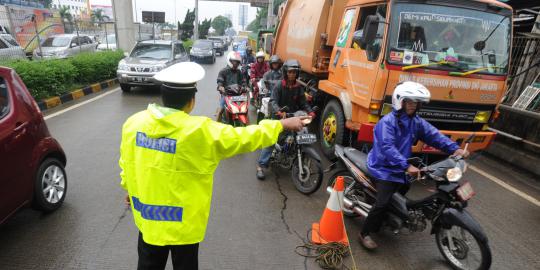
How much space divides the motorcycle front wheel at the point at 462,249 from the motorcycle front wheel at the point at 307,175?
1.49m

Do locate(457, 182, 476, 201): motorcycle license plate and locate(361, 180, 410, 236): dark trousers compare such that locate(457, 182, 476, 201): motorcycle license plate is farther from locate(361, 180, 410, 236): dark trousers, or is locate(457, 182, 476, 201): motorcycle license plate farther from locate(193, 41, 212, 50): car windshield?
locate(193, 41, 212, 50): car windshield

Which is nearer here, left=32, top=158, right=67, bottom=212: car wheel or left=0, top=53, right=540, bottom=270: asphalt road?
left=0, top=53, right=540, bottom=270: asphalt road

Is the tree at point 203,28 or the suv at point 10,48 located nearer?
the suv at point 10,48

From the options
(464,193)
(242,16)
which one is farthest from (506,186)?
(242,16)

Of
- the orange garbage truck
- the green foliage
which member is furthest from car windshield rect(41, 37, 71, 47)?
the orange garbage truck

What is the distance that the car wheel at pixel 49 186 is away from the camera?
10.8 ft

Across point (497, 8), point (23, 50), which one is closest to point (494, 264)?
point (497, 8)

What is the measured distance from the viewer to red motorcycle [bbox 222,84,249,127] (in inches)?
230

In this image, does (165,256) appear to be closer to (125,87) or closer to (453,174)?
(453,174)

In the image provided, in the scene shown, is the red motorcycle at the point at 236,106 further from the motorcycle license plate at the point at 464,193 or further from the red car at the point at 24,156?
the motorcycle license plate at the point at 464,193

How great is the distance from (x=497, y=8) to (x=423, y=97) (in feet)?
8.94

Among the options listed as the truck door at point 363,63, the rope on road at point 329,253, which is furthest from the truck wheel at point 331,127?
the rope on road at point 329,253

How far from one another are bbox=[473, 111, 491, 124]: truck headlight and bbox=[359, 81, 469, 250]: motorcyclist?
1962mm

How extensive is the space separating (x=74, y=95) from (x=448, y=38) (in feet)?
29.6
